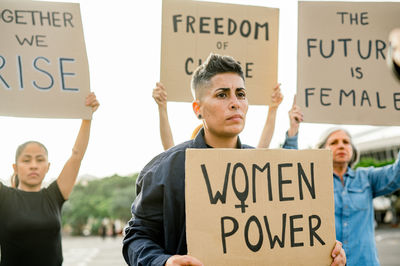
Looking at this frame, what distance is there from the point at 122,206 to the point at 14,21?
82.9 metres

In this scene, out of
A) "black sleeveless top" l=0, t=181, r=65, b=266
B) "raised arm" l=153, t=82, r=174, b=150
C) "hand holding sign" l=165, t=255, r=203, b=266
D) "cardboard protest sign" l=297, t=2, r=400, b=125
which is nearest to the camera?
"hand holding sign" l=165, t=255, r=203, b=266

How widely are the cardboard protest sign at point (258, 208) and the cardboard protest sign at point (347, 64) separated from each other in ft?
4.81

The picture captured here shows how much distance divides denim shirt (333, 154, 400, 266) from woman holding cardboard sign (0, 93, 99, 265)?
1.85m

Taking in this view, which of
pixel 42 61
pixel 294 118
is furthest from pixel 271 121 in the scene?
pixel 42 61

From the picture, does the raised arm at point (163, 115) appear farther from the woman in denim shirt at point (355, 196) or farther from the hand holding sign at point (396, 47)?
the hand holding sign at point (396, 47)

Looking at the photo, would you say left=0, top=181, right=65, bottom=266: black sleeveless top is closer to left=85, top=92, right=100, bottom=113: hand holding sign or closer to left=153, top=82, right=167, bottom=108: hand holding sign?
left=85, top=92, right=100, bottom=113: hand holding sign

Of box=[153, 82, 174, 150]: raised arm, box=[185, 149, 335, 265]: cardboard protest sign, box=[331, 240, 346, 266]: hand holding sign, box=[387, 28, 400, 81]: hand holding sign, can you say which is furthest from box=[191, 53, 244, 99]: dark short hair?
box=[153, 82, 174, 150]: raised arm

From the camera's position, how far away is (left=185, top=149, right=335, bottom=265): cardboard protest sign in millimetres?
1762

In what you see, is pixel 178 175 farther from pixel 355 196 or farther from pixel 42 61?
pixel 355 196

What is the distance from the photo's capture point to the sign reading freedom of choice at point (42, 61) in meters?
3.06

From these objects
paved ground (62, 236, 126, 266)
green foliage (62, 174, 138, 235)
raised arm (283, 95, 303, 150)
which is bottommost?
green foliage (62, 174, 138, 235)

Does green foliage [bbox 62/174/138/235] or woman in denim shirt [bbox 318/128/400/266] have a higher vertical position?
woman in denim shirt [bbox 318/128/400/266]

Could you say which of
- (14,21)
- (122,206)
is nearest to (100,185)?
(122,206)

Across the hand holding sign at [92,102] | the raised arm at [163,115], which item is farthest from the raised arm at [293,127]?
the hand holding sign at [92,102]
